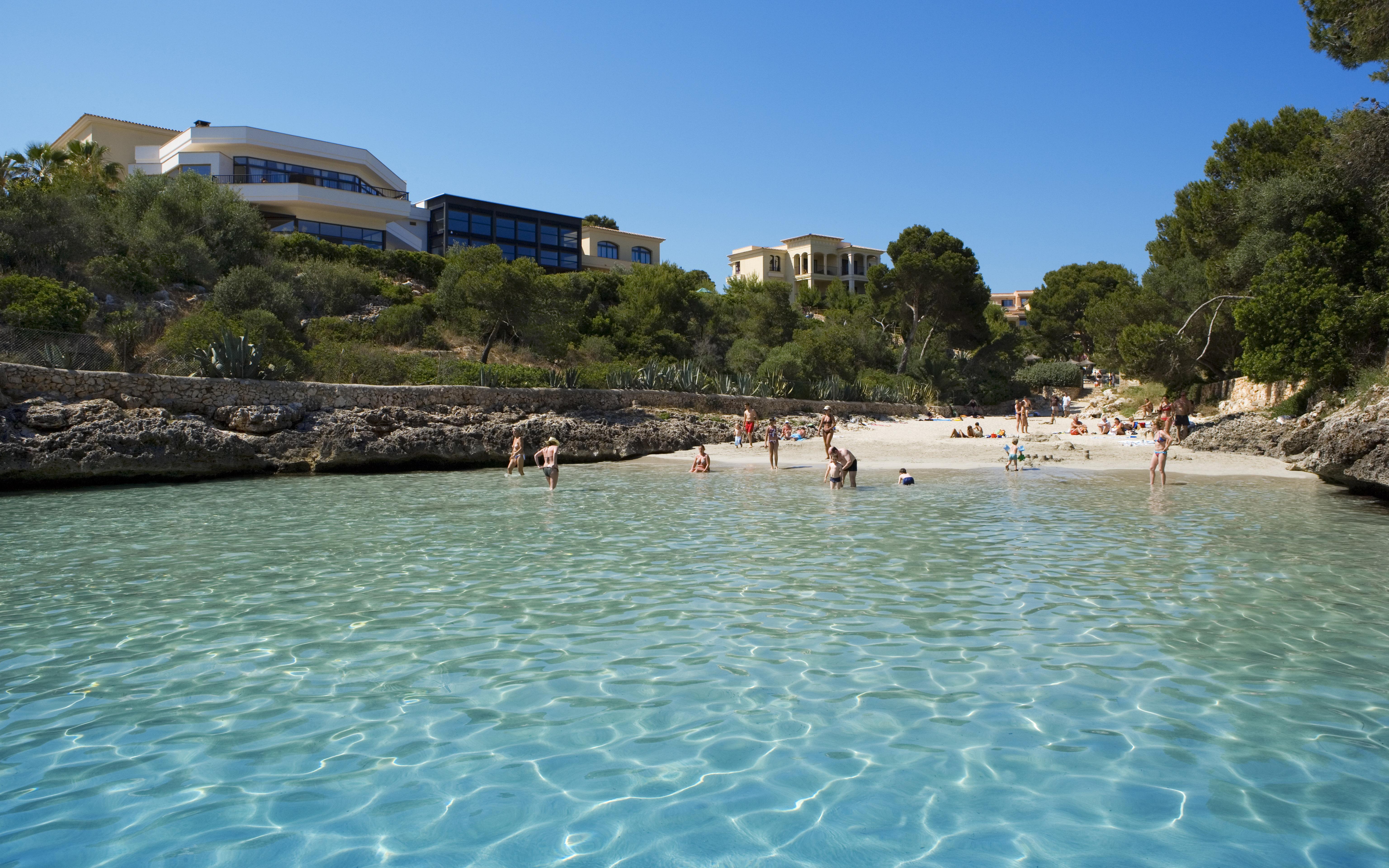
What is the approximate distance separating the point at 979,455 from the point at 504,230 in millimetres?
39874

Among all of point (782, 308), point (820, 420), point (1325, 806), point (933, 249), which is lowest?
point (1325, 806)

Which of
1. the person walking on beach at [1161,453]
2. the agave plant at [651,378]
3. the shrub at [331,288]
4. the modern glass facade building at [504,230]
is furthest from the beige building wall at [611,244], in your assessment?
the person walking on beach at [1161,453]

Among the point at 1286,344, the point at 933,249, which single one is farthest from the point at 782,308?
the point at 1286,344

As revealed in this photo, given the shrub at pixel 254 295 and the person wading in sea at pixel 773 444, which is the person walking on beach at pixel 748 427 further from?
the shrub at pixel 254 295

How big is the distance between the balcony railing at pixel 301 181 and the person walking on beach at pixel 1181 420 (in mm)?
45131

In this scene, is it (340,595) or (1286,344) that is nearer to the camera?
(340,595)

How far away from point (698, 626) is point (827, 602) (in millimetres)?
1430

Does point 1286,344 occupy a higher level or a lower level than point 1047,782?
higher

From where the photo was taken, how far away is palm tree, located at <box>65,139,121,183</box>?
138 feet

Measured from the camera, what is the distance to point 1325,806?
3.71 meters

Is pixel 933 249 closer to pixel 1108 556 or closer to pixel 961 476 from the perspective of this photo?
pixel 961 476

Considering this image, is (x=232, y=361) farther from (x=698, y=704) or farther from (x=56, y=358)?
(x=698, y=704)

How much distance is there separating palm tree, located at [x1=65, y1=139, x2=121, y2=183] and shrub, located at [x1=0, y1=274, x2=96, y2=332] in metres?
22.1

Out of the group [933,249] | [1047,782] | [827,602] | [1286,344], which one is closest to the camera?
[1047,782]
